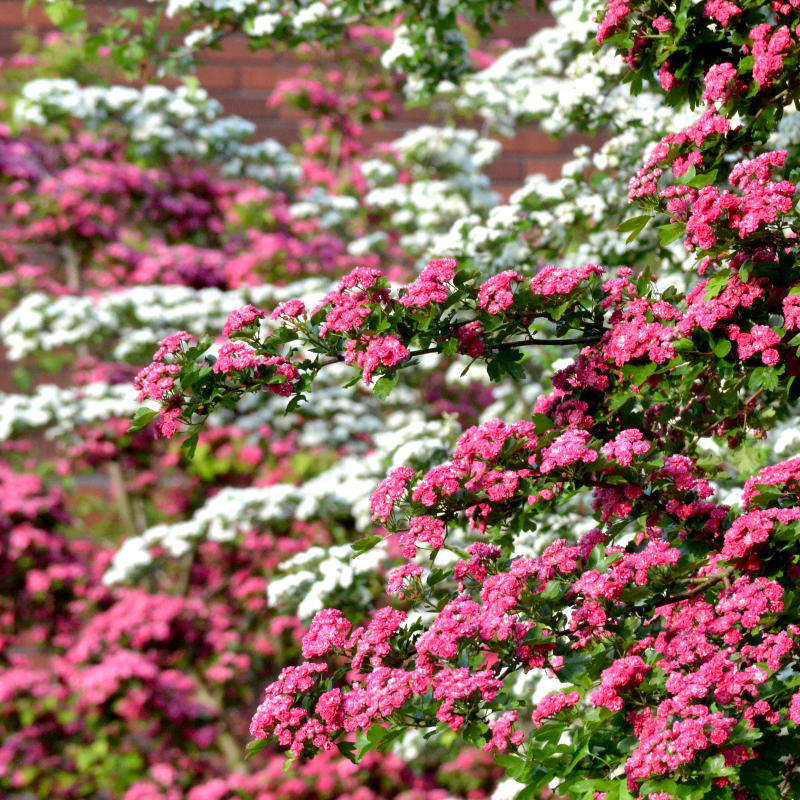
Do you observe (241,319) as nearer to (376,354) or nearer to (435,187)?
(376,354)

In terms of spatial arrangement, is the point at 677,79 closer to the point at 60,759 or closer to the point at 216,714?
the point at 216,714

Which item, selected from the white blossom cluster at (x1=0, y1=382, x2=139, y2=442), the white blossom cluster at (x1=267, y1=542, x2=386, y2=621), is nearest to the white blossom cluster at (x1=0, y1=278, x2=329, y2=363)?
the white blossom cluster at (x1=0, y1=382, x2=139, y2=442)

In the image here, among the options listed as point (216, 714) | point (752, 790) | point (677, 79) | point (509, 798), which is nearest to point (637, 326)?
point (677, 79)

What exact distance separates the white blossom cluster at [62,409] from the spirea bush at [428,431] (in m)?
0.02

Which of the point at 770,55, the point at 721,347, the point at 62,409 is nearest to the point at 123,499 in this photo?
the point at 62,409

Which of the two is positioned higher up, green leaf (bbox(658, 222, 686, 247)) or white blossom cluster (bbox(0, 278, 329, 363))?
green leaf (bbox(658, 222, 686, 247))

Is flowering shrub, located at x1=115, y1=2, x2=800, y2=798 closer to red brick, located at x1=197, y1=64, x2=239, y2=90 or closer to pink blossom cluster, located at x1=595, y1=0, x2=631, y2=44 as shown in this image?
pink blossom cluster, located at x1=595, y1=0, x2=631, y2=44

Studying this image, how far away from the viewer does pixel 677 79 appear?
2.71 metres

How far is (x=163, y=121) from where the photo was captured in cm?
653

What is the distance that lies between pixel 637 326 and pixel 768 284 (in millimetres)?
270

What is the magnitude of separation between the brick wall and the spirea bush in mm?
609

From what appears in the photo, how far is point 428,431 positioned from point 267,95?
459cm

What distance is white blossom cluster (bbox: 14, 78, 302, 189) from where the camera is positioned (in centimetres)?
629

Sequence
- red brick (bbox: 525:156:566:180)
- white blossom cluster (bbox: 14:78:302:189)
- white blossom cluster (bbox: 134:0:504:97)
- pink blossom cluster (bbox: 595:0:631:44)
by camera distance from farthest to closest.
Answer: red brick (bbox: 525:156:566:180)
white blossom cluster (bbox: 14:78:302:189)
white blossom cluster (bbox: 134:0:504:97)
pink blossom cluster (bbox: 595:0:631:44)
